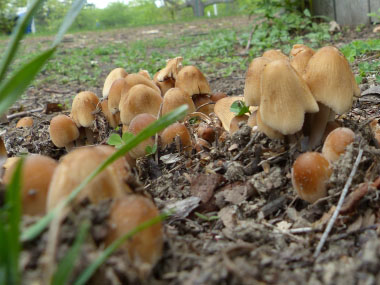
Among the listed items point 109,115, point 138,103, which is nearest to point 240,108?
point 138,103

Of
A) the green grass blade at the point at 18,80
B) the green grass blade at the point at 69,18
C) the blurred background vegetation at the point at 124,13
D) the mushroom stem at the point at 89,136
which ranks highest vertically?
the blurred background vegetation at the point at 124,13

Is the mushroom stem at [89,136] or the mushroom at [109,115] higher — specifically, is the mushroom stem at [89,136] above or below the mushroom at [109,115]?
below

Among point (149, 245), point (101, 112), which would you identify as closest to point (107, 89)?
point (101, 112)

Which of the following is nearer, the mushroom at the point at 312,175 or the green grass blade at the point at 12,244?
the green grass blade at the point at 12,244

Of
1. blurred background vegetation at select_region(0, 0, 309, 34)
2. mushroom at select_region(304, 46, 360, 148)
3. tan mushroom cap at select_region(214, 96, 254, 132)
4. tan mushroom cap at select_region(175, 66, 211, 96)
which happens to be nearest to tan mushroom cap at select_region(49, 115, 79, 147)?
tan mushroom cap at select_region(175, 66, 211, 96)

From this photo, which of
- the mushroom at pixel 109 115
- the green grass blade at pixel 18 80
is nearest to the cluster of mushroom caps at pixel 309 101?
the green grass blade at pixel 18 80

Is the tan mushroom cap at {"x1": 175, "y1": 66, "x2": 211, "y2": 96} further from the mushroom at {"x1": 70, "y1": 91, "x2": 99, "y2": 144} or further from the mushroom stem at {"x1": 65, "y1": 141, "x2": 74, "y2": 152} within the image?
the mushroom stem at {"x1": 65, "y1": 141, "x2": 74, "y2": 152}

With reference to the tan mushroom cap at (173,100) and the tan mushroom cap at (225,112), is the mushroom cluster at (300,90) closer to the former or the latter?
the tan mushroom cap at (225,112)
